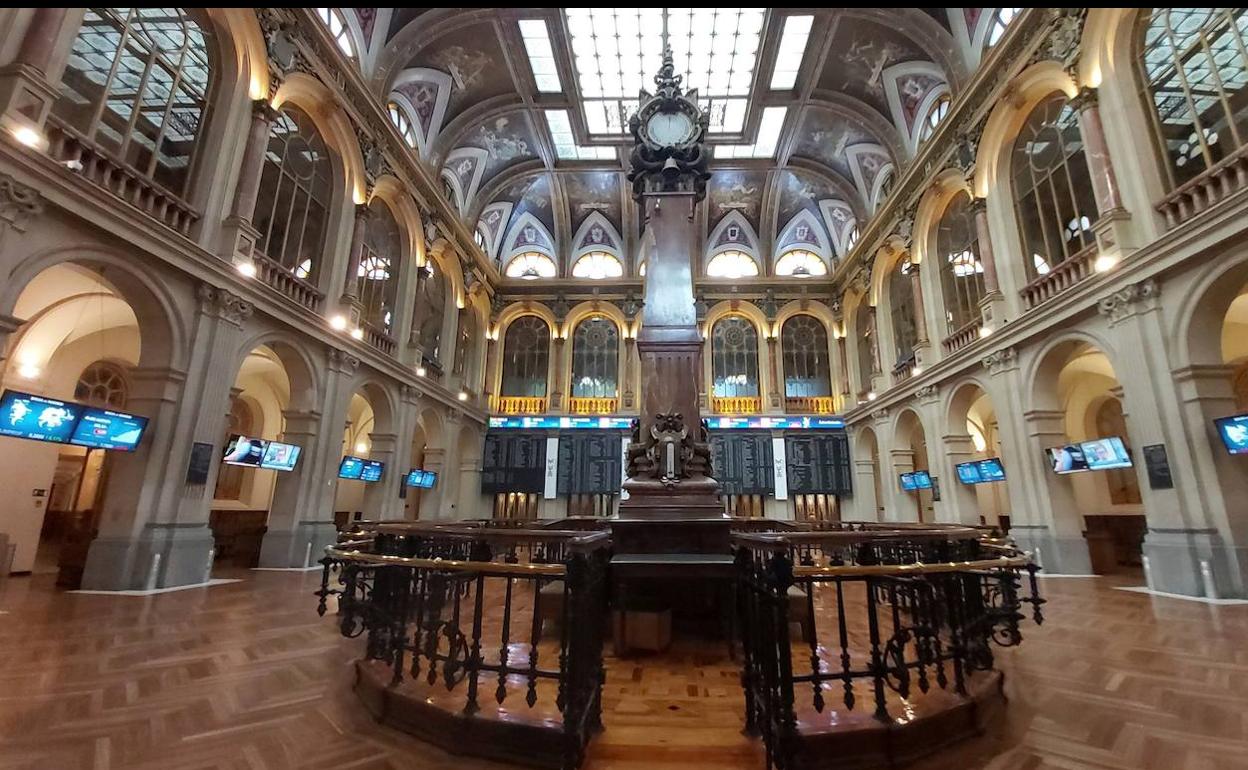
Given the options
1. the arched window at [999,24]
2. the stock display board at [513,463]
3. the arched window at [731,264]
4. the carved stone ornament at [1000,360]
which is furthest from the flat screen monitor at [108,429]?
the arched window at [731,264]

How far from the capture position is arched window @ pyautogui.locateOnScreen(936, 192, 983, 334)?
12.9 metres

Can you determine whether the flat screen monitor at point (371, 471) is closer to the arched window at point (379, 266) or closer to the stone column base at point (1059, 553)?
the arched window at point (379, 266)

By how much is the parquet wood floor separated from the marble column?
563 cm

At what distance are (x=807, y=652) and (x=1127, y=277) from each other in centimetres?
820

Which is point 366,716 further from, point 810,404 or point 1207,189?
point 810,404

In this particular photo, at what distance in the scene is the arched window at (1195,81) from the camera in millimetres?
7723

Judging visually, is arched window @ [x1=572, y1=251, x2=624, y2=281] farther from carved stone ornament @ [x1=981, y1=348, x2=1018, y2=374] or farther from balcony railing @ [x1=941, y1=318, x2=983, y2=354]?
carved stone ornament @ [x1=981, y1=348, x2=1018, y2=374]

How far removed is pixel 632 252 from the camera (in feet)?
72.6

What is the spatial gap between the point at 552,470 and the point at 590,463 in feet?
4.60

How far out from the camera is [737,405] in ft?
68.3

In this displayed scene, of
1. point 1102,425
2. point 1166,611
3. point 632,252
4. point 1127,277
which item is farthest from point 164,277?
point 1102,425

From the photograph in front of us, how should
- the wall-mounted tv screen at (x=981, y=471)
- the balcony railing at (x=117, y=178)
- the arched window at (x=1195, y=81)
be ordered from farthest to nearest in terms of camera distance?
the wall-mounted tv screen at (x=981, y=471), the arched window at (x=1195, y=81), the balcony railing at (x=117, y=178)

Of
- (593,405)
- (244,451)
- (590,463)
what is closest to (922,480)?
(590,463)

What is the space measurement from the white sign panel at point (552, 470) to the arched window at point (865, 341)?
11.1m
